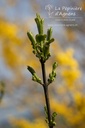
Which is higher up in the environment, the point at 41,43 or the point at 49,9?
the point at 49,9

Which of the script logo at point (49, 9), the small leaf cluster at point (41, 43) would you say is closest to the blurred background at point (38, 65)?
the script logo at point (49, 9)

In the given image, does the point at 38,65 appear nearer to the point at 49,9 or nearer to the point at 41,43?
the point at 49,9

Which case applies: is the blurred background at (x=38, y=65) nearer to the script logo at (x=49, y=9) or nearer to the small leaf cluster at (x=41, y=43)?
the script logo at (x=49, y=9)

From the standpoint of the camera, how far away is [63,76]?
2037mm

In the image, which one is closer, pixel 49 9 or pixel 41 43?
pixel 41 43

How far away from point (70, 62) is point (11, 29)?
16.1 inches

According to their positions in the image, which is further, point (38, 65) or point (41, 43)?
point (38, 65)

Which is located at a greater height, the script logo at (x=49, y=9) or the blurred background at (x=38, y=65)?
the script logo at (x=49, y=9)

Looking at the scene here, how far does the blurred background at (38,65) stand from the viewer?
1958mm

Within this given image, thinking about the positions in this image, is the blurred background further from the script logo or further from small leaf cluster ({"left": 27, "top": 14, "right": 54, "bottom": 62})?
small leaf cluster ({"left": 27, "top": 14, "right": 54, "bottom": 62})

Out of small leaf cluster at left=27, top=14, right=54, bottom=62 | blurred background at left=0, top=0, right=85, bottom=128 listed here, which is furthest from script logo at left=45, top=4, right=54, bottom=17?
small leaf cluster at left=27, top=14, right=54, bottom=62

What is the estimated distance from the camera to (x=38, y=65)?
1.98 meters

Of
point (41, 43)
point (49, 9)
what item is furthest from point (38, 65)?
point (41, 43)

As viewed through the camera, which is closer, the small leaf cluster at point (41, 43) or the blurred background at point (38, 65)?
the small leaf cluster at point (41, 43)
